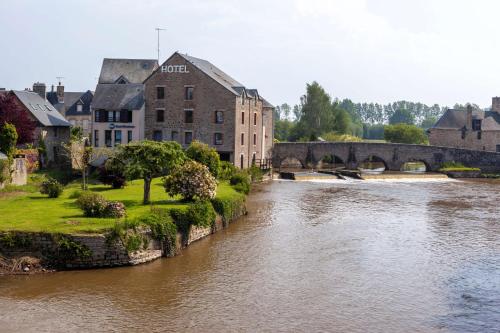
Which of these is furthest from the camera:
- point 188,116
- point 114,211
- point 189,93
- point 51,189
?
point 188,116

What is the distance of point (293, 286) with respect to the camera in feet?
78.9

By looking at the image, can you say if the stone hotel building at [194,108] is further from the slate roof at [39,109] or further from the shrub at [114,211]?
the shrub at [114,211]

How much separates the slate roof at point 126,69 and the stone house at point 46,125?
22008mm

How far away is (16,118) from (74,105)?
151ft

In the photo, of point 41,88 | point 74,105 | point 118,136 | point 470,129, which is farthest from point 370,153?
point 74,105

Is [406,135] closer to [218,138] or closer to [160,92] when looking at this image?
[218,138]

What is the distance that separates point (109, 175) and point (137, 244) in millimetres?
14930

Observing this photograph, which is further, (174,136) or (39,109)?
(174,136)

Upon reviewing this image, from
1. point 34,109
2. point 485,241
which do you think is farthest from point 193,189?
point 34,109

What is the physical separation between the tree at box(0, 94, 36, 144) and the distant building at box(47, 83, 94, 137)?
40.0 m

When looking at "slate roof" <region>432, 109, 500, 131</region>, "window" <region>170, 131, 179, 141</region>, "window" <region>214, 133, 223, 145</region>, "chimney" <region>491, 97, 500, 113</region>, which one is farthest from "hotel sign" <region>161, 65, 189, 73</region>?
"chimney" <region>491, 97, 500, 113</region>

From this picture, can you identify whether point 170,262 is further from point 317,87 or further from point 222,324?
point 317,87

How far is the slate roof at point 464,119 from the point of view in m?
87.2

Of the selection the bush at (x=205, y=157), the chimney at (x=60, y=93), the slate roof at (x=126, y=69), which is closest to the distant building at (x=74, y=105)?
the chimney at (x=60, y=93)
